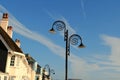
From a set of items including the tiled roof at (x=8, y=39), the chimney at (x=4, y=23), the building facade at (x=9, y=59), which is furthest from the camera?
the chimney at (x=4, y=23)

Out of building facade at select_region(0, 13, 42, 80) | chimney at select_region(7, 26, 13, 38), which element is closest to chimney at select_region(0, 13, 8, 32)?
building facade at select_region(0, 13, 42, 80)

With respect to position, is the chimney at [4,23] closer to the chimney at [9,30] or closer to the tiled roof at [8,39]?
the tiled roof at [8,39]

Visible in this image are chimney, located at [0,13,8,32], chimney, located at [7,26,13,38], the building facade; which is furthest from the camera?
chimney, located at [7,26,13,38]

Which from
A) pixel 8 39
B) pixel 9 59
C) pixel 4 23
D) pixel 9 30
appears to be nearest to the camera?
pixel 9 59

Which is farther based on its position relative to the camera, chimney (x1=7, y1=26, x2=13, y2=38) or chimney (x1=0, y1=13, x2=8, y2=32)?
chimney (x1=7, y1=26, x2=13, y2=38)

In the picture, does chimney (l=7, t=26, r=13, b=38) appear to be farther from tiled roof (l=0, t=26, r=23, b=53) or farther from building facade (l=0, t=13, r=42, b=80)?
tiled roof (l=0, t=26, r=23, b=53)

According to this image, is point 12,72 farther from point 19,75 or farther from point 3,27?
point 3,27

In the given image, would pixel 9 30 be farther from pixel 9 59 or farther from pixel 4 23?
pixel 9 59

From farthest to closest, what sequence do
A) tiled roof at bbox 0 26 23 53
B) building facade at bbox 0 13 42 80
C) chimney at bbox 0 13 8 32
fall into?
chimney at bbox 0 13 8 32
tiled roof at bbox 0 26 23 53
building facade at bbox 0 13 42 80

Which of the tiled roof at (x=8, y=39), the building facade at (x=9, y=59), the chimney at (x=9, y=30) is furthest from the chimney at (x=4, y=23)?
the chimney at (x=9, y=30)

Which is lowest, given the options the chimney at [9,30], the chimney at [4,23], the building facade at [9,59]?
the building facade at [9,59]

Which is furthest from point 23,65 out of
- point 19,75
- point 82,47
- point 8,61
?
point 82,47

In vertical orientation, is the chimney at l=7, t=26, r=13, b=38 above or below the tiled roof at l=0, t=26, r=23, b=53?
above

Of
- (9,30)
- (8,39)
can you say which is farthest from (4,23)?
(8,39)
